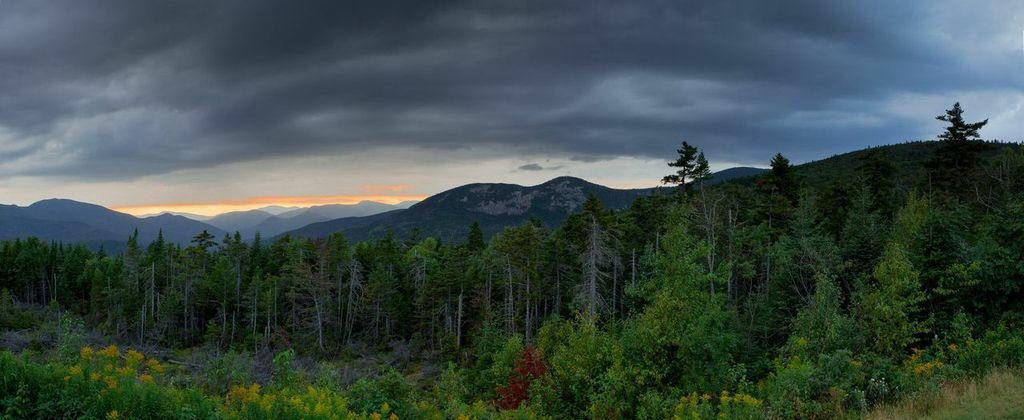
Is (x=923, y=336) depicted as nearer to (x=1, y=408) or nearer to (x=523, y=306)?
(x=1, y=408)

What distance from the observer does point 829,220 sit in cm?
4272

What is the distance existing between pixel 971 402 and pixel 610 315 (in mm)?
32380

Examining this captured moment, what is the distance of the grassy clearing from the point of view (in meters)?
9.70

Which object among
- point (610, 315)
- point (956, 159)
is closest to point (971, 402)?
point (610, 315)

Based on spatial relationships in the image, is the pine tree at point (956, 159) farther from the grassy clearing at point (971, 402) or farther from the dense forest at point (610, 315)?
the grassy clearing at point (971, 402)

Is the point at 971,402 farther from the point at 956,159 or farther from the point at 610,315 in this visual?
the point at 956,159

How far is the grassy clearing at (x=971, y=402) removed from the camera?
31.8 feet

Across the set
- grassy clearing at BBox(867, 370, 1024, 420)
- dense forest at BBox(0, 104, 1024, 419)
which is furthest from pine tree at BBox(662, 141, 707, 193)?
grassy clearing at BBox(867, 370, 1024, 420)

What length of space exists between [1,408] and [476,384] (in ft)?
114

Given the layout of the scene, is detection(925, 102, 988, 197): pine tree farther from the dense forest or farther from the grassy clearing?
the grassy clearing

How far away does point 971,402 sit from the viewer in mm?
10336

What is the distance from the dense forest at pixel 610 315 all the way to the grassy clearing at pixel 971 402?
0.43 m

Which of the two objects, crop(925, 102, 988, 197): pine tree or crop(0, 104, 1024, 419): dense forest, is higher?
crop(925, 102, 988, 197): pine tree

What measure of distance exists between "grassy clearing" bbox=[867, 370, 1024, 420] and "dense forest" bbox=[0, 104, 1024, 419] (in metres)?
0.43
